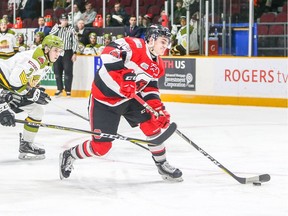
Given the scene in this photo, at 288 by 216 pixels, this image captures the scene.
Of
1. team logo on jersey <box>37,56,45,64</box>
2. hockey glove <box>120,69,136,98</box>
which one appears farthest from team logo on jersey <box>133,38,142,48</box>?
team logo on jersey <box>37,56,45,64</box>

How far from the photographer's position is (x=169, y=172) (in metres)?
4.93

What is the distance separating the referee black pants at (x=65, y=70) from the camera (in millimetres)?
12172

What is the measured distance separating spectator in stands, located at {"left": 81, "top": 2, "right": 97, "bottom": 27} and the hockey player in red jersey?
8.41 meters

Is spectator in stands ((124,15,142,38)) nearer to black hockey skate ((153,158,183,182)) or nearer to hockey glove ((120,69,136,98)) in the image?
black hockey skate ((153,158,183,182))

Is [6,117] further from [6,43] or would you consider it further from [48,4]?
[48,4]

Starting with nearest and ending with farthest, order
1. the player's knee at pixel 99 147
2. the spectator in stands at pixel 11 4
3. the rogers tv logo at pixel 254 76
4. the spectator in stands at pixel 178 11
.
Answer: the player's knee at pixel 99 147, the rogers tv logo at pixel 254 76, the spectator in stands at pixel 178 11, the spectator in stands at pixel 11 4

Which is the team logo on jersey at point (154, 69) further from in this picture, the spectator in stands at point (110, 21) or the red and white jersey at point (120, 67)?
the spectator in stands at point (110, 21)

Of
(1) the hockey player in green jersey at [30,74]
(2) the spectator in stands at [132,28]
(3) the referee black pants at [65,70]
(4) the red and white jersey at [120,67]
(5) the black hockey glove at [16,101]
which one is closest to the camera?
(4) the red and white jersey at [120,67]

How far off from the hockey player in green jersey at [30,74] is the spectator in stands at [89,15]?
749cm

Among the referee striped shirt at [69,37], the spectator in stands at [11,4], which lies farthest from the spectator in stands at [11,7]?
the referee striped shirt at [69,37]

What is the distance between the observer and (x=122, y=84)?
181 inches

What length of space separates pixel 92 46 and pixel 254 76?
3.21 meters

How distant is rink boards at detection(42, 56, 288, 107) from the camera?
10.3m

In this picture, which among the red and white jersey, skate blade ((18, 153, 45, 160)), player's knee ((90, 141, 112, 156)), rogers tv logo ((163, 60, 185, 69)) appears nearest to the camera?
the red and white jersey
